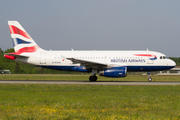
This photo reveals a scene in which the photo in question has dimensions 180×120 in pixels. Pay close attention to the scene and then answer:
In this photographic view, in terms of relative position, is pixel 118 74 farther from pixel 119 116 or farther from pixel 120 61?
pixel 119 116

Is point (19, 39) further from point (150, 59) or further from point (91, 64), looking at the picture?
point (150, 59)

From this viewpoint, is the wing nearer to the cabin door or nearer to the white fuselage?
the white fuselage

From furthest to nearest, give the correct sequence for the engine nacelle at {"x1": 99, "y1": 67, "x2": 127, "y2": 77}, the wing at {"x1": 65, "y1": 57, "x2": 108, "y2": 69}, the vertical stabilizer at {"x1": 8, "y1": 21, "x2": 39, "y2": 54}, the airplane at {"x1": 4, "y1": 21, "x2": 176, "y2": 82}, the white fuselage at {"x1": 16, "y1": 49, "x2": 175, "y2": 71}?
the vertical stabilizer at {"x1": 8, "y1": 21, "x2": 39, "y2": 54}
the white fuselage at {"x1": 16, "y1": 49, "x2": 175, "y2": 71}
the airplane at {"x1": 4, "y1": 21, "x2": 176, "y2": 82}
the wing at {"x1": 65, "y1": 57, "x2": 108, "y2": 69}
the engine nacelle at {"x1": 99, "y1": 67, "x2": 127, "y2": 77}

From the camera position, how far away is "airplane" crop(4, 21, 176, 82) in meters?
30.4

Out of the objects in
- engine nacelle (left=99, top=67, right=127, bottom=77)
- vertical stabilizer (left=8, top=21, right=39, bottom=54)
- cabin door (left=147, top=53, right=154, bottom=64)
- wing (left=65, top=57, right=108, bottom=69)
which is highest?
vertical stabilizer (left=8, top=21, right=39, bottom=54)

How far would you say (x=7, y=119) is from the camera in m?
8.66

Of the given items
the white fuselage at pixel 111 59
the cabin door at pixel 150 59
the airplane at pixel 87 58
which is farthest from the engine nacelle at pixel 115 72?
the cabin door at pixel 150 59

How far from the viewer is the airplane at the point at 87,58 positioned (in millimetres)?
30422

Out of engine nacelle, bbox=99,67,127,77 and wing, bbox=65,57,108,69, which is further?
wing, bbox=65,57,108,69

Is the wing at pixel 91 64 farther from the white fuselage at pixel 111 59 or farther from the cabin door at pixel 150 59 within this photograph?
the cabin door at pixel 150 59

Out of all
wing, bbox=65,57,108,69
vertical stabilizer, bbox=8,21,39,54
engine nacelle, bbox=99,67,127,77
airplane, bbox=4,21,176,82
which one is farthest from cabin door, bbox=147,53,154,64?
vertical stabilizer, bbox=8,21,39,54

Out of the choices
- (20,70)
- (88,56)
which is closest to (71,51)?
(88,56)

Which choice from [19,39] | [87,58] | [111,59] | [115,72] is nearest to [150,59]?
[111,59]

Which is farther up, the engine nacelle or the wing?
the wing
